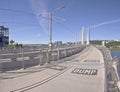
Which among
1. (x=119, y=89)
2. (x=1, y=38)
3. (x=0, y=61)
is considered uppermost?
(x=1, y=38)

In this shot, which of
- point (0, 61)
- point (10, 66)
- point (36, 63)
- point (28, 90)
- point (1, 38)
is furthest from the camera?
point (1, 38)

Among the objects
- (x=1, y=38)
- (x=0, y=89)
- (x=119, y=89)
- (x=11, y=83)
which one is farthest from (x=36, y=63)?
(x=1, y=38)

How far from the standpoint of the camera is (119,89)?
693 centimetres

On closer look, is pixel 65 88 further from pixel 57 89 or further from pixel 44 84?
pixel 44 84

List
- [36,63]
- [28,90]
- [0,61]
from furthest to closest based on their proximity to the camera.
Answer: [36,63], [0,61], [28,90]

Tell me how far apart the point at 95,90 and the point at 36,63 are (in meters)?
9.14

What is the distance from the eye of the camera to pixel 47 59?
48.8 feet

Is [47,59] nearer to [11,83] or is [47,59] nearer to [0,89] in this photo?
[11,83]

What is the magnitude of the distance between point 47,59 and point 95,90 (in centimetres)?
883

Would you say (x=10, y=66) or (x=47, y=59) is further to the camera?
(x=47, y=59)

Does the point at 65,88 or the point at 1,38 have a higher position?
the point at 1,38

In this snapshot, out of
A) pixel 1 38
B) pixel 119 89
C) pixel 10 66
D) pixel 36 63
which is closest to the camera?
pixel 119 89

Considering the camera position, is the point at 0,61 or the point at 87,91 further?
the point at 0,61

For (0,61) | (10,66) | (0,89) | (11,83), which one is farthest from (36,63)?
(0,89)
